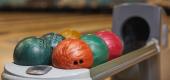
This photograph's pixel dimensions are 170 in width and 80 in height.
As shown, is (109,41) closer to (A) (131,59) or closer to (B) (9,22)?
(A) (131,59)

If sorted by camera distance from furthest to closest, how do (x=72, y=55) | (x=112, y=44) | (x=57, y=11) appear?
1. (x=57, y=11)
2. (x=112, y=44)
3. (x=72, y=55)

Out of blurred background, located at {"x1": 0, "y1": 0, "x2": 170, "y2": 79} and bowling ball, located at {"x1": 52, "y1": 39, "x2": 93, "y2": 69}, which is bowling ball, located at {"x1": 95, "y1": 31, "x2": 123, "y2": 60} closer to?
bowling ball, located at {"x1": 52, "y1": 39, "x2": 93, "y2": 69}

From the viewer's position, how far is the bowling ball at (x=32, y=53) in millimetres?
630

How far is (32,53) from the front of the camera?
2.07ft

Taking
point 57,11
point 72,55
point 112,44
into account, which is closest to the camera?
point 72,55

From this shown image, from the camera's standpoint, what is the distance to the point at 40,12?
10.5 ft

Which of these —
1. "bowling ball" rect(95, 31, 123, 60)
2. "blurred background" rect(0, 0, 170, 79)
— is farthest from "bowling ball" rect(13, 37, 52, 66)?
"blurred background" rect(0, 0, 170, 79)

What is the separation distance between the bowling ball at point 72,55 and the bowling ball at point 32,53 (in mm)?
20

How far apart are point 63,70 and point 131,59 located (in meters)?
0.20

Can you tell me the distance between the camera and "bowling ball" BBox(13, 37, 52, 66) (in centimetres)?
63

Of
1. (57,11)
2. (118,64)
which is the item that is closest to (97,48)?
(118,64)

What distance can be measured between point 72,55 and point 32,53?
73 millimetres

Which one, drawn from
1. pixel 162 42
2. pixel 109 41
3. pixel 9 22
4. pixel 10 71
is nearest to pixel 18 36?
pixel 9 22

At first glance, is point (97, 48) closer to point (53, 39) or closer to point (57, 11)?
point (53, 39)
